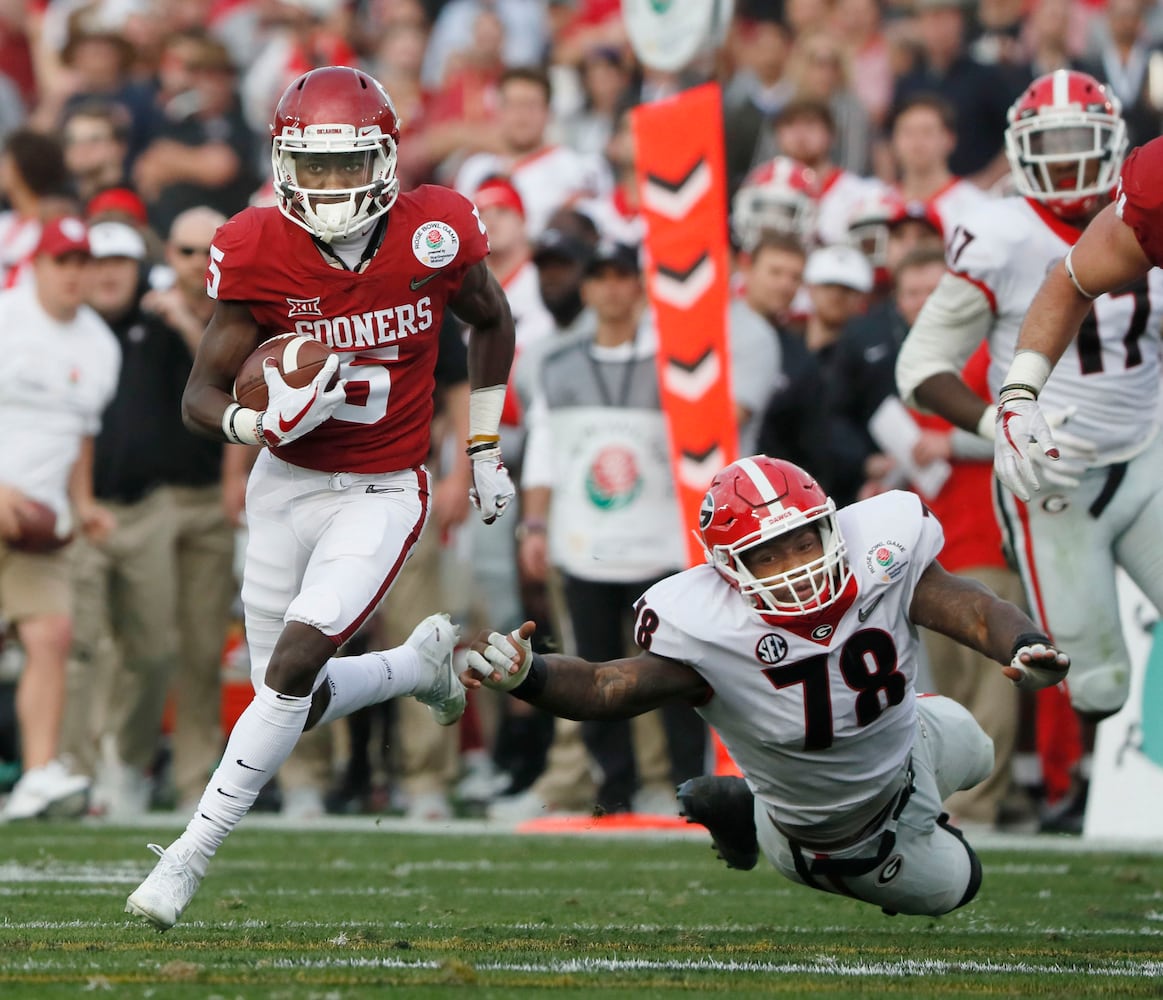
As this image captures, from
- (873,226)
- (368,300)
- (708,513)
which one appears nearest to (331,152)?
(368,300)

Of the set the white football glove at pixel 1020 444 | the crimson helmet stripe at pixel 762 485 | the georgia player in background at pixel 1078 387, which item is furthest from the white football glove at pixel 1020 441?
the georgia player in background at pixel 1078 387

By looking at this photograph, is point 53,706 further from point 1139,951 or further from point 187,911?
point 1139,951

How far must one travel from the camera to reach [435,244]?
214 inches

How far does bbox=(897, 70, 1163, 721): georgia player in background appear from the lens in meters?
6.13

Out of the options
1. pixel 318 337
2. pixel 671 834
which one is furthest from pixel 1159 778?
pixel 318 337

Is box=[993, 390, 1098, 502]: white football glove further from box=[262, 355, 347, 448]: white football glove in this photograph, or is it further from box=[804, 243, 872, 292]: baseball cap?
box=[804, 243, 872, 292]: baseball cap

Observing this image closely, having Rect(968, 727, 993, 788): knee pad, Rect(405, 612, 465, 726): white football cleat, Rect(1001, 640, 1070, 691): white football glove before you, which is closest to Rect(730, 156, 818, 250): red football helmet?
Rect(405, 612, 465, 726): white football cleat

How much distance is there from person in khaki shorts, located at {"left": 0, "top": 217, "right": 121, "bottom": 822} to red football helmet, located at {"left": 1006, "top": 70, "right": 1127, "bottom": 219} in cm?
385

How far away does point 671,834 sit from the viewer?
7859mm

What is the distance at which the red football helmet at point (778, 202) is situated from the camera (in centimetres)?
927

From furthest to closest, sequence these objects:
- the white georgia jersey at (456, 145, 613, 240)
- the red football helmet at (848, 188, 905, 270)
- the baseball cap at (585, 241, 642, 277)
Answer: the white georgia jersey at (456, 145, 613, 240), the red football helmet at (848, 188, 905, 270), the baseball cap at (585, 241, 642, 277)

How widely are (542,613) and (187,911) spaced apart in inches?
162

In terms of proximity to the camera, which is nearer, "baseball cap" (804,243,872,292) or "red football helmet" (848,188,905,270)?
"baseball cap" (804,243,872,292)

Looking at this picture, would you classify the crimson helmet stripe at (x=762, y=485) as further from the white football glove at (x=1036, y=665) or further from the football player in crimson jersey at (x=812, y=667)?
the white football glove at (x=1036, y=665)
